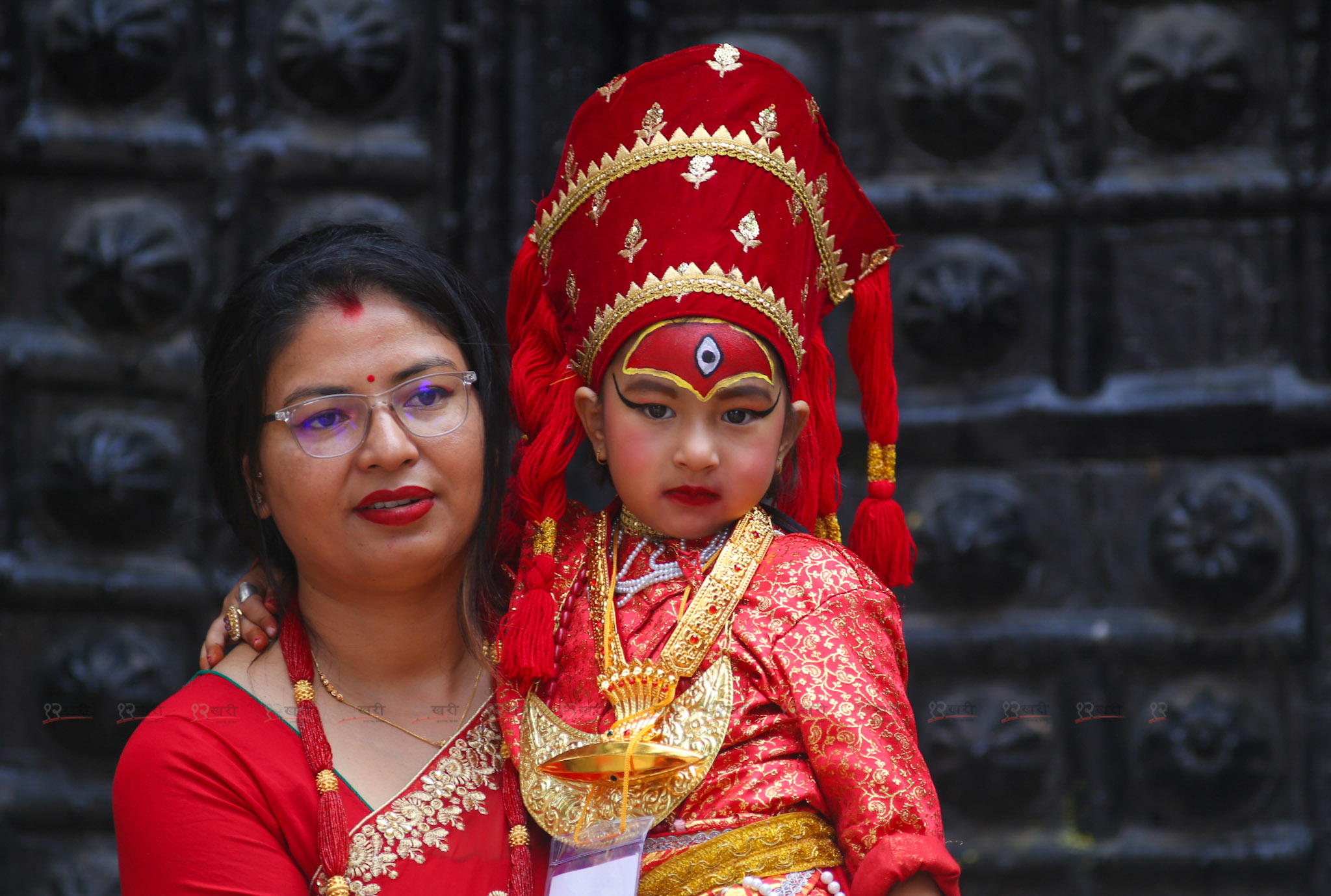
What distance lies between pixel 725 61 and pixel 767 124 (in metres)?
0.13

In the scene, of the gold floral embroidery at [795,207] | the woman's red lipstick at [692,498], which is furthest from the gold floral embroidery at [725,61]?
the woman's red lipstick at [692,498]

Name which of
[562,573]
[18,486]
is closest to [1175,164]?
[562,573]

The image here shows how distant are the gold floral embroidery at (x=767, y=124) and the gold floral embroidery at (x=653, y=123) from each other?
0.14 metres

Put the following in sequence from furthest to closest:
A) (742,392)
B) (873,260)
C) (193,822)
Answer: (873,260)
(742,392)
(193,822)

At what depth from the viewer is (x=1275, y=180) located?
2.93m

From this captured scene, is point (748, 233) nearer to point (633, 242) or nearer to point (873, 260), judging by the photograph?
point (633, 242)

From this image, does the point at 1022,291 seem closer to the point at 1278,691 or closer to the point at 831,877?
the point at 1278,691

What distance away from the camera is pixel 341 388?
1828mm

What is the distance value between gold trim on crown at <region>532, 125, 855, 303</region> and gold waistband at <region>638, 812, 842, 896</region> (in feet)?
2.99

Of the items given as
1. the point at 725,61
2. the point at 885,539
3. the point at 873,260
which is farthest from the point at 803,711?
the point at 725,61

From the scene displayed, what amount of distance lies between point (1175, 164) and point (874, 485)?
4.80 feet

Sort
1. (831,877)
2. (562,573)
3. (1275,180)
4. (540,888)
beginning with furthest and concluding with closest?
(1275,180), (562,573), (540,888), (831,877)

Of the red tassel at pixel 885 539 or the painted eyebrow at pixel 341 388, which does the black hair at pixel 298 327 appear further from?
the red tassel at pixel 885 539

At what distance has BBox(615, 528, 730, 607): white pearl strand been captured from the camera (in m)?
1.94
